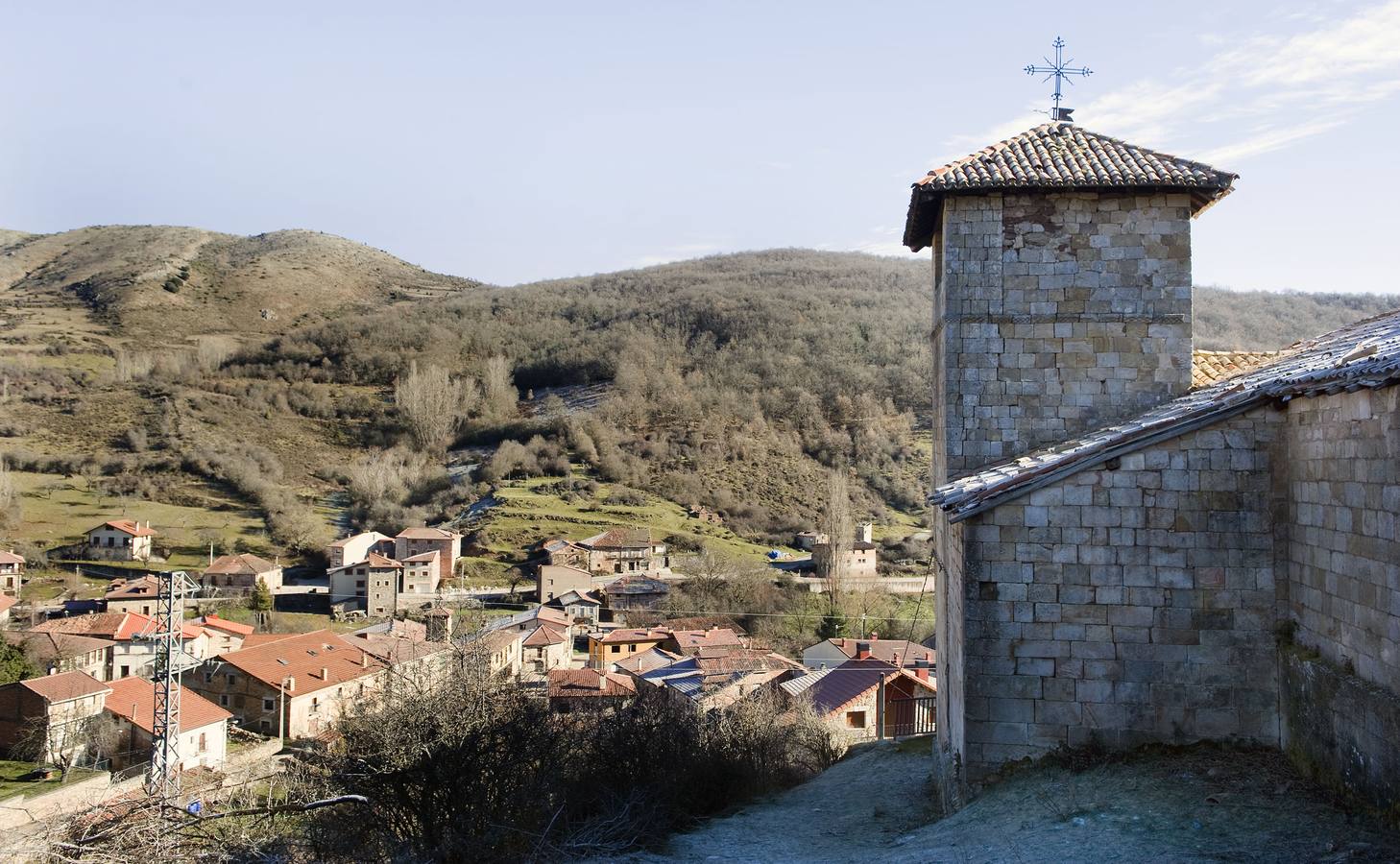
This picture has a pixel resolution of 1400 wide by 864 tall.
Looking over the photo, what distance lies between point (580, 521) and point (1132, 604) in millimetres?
49526

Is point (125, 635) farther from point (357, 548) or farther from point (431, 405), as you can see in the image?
point (431, 405)

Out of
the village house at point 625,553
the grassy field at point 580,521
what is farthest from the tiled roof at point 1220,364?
the village house at point 625,553

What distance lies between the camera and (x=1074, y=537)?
28.2 ft

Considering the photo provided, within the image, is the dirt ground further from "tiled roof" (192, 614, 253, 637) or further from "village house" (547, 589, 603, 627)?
"village house" (547, 589, 603, 627)

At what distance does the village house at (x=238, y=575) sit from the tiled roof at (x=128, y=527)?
5979 mm

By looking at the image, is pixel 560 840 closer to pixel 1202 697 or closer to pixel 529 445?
pixel 1202 697

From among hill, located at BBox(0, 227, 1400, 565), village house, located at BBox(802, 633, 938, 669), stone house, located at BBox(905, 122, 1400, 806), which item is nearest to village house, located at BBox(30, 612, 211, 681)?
hill, located at BBox(0, 227, 1400, 565)

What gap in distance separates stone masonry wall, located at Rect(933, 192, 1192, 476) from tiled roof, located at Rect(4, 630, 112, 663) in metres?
33.7

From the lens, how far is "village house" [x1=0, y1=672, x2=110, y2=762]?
84.6 feet

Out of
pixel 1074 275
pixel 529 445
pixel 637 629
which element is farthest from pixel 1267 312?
pixel 1074 275

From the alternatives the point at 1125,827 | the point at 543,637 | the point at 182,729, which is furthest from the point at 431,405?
the point at 1125,827

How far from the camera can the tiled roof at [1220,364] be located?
10.8 meters

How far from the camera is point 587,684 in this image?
23.2 m

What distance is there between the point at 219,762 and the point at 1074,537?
929 inches
